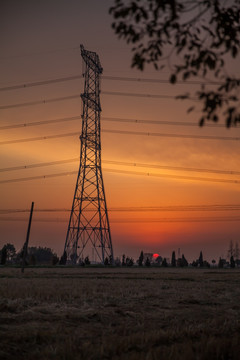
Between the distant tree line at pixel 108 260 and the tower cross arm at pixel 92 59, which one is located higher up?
the tower cross arm at pixel 92 59

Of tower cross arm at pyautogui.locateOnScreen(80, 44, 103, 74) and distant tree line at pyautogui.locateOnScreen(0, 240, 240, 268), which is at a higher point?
tower cross arm at pyautogui.locateOnScreen(80, 44, 103, 74)

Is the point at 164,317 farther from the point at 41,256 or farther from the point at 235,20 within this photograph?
the point at 41,256

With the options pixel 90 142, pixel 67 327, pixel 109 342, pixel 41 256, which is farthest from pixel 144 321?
pixel 41 256

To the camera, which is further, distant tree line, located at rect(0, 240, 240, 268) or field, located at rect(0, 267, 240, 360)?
distant tree line, located at rect(0, 240, 240, 268)

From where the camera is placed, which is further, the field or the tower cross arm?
the tower cross arm

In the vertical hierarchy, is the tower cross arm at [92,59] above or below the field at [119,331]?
above

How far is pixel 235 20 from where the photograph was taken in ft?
A: 20.4

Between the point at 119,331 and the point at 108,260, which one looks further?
the point at 108,260

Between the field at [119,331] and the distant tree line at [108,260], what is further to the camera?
the distant tree line at [108,260]

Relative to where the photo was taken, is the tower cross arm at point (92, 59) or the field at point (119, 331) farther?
the tower cross arm at point (92, 59)

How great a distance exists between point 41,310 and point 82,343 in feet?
15.2

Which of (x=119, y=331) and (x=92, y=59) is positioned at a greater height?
(x=92, y=59)

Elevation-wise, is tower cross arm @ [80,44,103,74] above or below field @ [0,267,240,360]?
above

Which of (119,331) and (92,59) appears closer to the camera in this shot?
(119,331)
